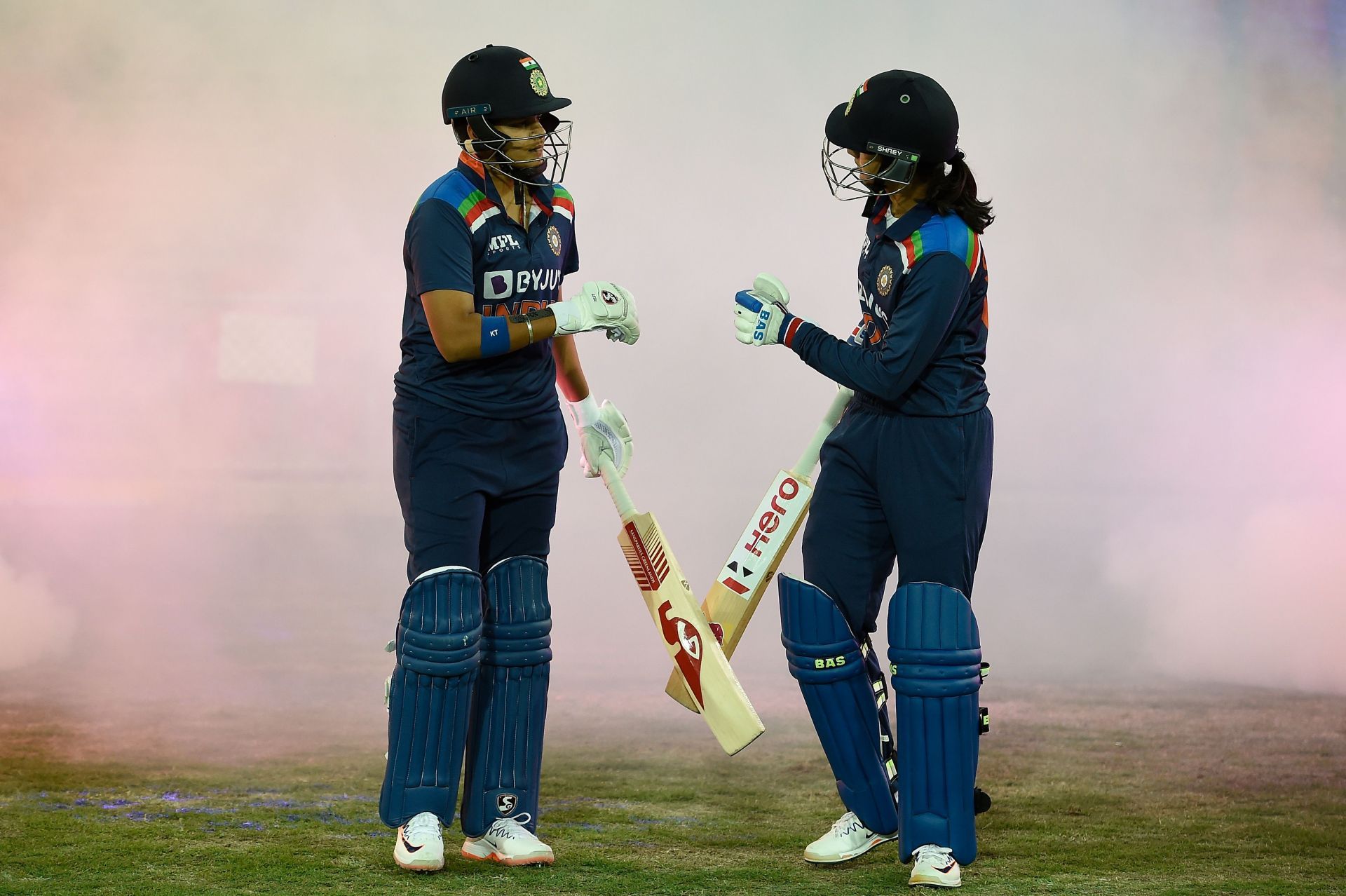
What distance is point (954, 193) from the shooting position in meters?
2.44

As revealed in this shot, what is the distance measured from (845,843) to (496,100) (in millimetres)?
1499

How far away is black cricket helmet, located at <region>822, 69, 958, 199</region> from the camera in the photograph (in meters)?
2.39

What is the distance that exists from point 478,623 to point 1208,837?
1.66 meters

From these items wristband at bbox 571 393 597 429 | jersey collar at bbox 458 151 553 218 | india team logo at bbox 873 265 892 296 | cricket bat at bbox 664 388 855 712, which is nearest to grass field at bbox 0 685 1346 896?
cricket bat at bbox 664 388 855 712

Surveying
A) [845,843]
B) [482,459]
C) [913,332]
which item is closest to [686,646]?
[845,843]

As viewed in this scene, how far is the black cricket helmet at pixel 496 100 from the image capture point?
2471 mm

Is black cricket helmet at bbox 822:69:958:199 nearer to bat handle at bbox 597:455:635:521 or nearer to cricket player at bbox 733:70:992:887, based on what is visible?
cricket player at bbox 733:70:992:887

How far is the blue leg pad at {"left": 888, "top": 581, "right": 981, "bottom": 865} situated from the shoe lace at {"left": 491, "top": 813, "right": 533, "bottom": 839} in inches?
27.4

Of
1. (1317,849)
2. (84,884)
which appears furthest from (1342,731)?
(84,884)

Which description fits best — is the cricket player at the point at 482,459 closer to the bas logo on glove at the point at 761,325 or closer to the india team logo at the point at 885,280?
the bas logo on glove at the point at 761,325

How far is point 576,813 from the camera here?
3223 millimetres

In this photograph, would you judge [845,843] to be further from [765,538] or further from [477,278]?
[477,278]

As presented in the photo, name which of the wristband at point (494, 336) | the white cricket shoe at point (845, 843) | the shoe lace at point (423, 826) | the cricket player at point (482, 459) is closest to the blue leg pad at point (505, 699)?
the cricket player at point (482, 459)

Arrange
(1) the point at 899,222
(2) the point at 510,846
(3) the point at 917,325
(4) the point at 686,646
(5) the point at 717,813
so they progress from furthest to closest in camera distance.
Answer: (5) the point at 717,813, (4) the point at 686,646, (2) the point at 510,846, (1) the point at 899,222, (3) the point at 917,325
